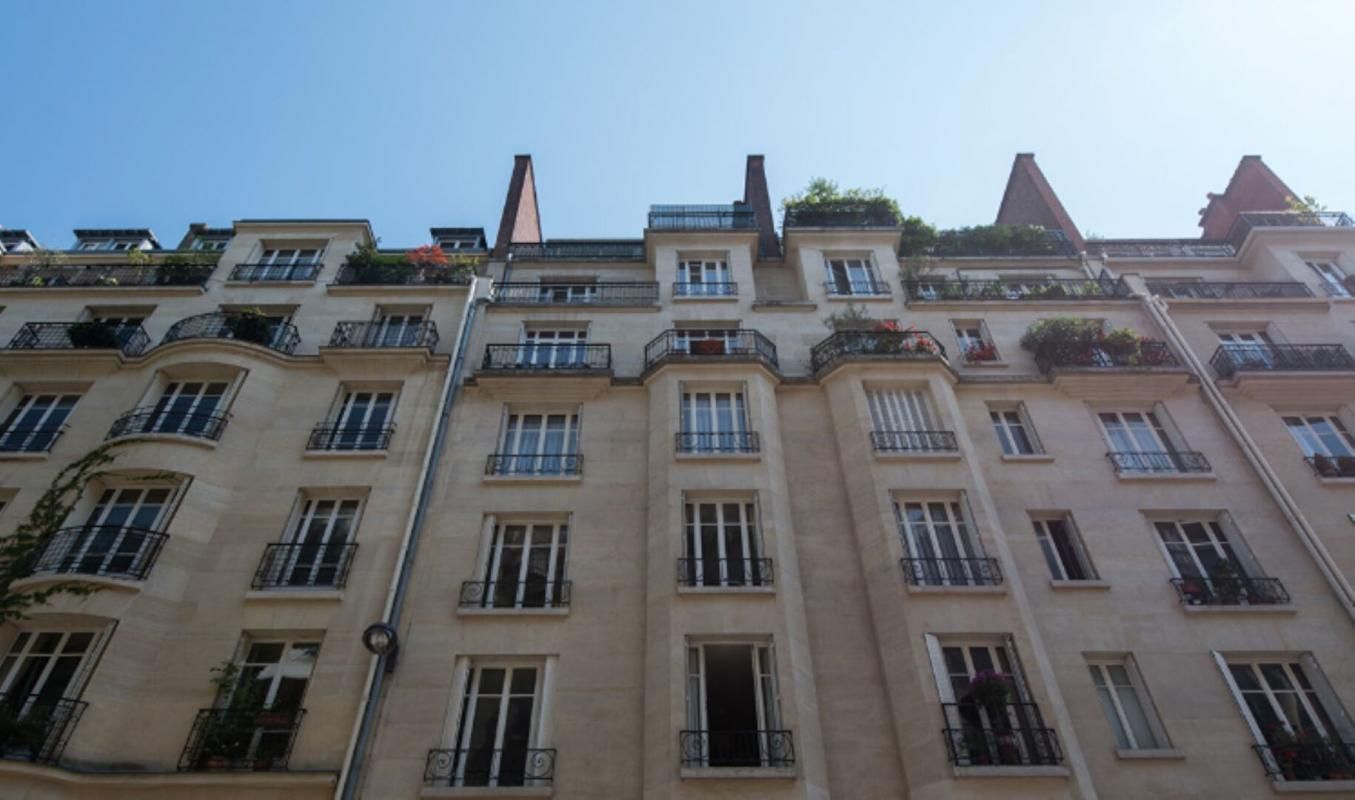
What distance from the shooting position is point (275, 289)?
19.1 metres

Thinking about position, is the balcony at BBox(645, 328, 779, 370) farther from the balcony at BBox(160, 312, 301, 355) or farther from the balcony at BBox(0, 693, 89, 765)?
the balcony at BBox(0, 693, 89, 765)

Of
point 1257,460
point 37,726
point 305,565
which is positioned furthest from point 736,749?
point 1257,460

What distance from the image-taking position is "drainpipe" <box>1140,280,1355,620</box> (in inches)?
505

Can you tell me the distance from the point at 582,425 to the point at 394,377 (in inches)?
178

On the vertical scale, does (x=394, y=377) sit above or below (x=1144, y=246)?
below

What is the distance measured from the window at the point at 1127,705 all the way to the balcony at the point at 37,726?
15316 millimetres

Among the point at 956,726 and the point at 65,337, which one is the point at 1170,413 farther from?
the point at 65,337

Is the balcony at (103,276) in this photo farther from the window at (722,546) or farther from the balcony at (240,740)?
the window at (722,546)

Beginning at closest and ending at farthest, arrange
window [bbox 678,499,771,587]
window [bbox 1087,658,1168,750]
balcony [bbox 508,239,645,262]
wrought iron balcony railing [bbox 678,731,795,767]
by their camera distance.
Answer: wrought iron balcony railing [bbox 678,731,795,767] → window [bbox 1087,658,1168,750] → window [bbox 678,499,771,587] → balcony [bbox 508,239,645,262]

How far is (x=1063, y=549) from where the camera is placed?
1381cm

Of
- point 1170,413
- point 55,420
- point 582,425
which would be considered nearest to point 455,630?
point 582,425

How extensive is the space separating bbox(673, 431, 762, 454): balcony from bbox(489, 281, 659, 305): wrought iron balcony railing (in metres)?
5.25

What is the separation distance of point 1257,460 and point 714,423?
35.5 ft

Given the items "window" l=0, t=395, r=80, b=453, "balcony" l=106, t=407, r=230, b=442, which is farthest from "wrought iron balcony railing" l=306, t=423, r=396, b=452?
"window" l=0, t=395, r=80, b=453
